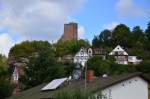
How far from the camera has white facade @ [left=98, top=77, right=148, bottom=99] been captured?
5100cm

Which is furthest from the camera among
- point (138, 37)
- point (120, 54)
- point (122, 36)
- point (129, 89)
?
point (138, 37)

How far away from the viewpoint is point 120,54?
129 m

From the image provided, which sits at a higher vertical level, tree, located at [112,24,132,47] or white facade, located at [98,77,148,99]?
tree, located at [112,24,132,47]

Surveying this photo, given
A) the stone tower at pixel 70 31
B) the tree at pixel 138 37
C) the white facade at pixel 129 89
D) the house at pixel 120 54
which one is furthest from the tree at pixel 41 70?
the stone tower at pixel 70 31

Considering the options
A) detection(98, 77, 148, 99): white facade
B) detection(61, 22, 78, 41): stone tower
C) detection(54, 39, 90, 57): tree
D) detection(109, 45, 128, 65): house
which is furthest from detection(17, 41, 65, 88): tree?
detection(61, 22, 78, 41): stone tower

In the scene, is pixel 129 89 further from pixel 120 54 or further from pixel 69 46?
pixel 69 46

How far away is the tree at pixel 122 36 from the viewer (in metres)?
144

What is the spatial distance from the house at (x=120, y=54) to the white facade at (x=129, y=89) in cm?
6814

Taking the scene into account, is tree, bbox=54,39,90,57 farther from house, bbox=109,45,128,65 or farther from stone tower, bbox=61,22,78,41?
stone tower, bbox=61,22,78,41

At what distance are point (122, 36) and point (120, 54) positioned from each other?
18.1 metres

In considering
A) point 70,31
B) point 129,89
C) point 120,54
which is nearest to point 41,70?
point 129,89

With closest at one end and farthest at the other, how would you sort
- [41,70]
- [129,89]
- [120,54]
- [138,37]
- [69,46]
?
1. [129,89]
2. [41,70]
3. [120,54]
4. [69,46]
5. [138,37]

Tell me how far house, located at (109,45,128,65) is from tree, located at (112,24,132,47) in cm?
592

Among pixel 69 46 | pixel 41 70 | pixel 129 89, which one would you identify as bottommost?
pixel 129 89
